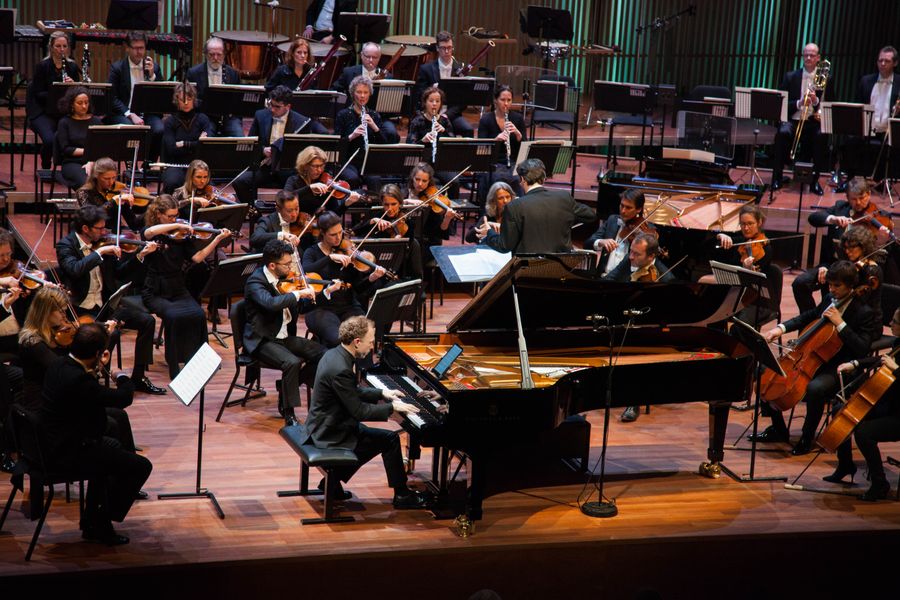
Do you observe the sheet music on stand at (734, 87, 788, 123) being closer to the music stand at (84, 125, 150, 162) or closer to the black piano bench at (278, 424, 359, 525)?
the music stand at (84, 125, 150, 162)

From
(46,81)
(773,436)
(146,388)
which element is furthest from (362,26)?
(773,436)

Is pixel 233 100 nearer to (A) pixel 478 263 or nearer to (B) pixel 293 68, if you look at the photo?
(B) pixel 293 68

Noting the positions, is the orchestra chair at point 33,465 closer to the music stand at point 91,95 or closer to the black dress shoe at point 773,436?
the black dress shoe at point 773,436

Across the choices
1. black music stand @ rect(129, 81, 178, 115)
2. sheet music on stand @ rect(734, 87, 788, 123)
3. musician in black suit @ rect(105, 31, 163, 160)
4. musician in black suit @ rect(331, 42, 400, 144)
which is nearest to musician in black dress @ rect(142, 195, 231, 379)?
black music stand @ rect(129, 81, 178, 115)

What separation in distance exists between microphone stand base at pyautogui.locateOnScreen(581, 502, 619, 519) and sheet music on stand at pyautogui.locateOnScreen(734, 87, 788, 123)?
6.39 meters

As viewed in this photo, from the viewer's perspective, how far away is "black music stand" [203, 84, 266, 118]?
9.62m

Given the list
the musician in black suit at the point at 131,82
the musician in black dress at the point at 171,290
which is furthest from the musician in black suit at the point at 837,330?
the musician in black suit at the point at 131,82

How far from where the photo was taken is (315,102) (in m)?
10.1

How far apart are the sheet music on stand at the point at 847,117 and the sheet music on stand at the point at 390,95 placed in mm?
3809

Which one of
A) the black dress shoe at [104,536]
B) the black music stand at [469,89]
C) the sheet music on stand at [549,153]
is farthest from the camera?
the black music stand at [469,89]

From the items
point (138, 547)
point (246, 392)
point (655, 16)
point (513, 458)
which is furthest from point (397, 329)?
point (655, 16)

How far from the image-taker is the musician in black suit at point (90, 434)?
5113 millimetres

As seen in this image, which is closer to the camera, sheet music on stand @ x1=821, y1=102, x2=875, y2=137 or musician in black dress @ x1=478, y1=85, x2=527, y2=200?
musician in black dress @ x1=478, y1=85, x2=527, y2=200

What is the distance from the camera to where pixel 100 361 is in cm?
531
